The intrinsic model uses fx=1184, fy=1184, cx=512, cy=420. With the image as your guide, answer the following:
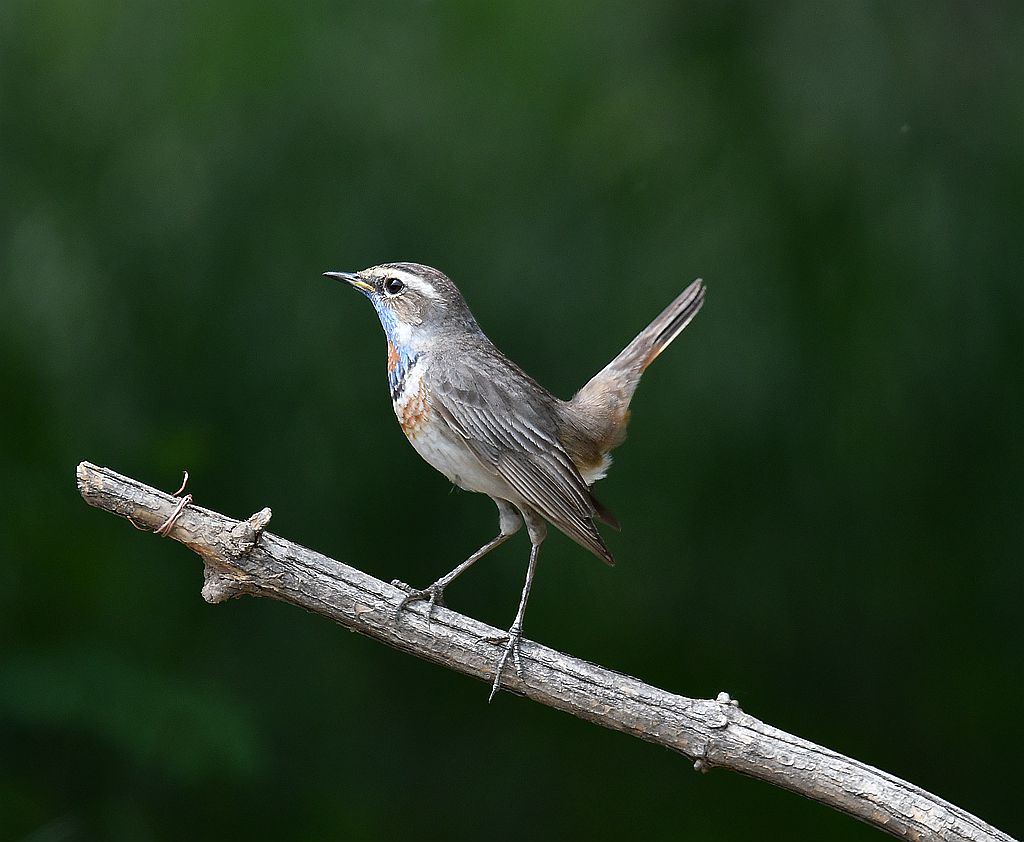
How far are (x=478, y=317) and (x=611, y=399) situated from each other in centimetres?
112

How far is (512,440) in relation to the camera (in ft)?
13.0

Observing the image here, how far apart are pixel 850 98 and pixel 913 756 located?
3.09 m

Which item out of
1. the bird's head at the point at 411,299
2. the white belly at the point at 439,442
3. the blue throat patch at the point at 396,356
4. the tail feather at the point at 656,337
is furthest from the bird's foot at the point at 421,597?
the tail feather at the point at 656,337

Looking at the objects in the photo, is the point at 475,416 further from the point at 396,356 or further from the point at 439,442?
the point at 396,356

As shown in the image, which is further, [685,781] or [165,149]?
[685,781]

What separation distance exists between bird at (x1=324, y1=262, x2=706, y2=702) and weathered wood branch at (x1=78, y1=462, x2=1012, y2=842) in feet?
0.61

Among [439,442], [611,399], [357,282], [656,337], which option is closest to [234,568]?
[439,442]

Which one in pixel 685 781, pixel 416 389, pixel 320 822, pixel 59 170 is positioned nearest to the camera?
pixel 416 389

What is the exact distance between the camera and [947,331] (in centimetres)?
530

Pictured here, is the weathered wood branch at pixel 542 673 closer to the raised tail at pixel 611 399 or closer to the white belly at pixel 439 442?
the white belly at pixel 439 442

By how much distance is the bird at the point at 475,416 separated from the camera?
3.90 meters

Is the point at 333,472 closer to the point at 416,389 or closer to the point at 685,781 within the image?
the point at 416,389

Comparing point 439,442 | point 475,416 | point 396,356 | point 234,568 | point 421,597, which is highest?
point 396,356

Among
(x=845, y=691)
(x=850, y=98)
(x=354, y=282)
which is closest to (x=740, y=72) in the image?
(x=850, y=98)
